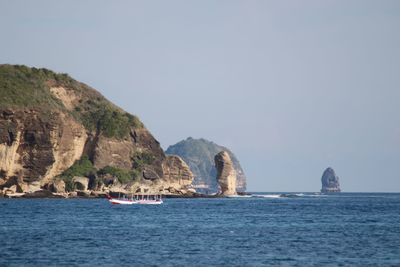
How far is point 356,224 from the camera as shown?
90.5m

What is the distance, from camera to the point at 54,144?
172 meters

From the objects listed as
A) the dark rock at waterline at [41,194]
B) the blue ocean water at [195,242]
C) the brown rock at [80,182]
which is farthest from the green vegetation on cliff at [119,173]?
the blue ocean water at [195,242]

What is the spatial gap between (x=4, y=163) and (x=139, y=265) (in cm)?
11345

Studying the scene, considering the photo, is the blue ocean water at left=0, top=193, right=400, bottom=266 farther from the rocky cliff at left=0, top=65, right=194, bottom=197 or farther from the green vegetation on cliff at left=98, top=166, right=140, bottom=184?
the green vegetation on cliff at left=98, top=166, right=140, bottom=184

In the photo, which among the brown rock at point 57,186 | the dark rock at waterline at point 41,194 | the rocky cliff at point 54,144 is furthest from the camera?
the brown rock at point 57,186

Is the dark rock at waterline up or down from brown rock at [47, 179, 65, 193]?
down

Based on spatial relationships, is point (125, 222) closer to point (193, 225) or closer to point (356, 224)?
point (193, 225)

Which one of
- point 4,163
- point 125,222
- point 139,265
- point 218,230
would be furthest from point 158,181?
point 139,265

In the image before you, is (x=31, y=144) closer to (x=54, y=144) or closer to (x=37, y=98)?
(x=54, y=144)

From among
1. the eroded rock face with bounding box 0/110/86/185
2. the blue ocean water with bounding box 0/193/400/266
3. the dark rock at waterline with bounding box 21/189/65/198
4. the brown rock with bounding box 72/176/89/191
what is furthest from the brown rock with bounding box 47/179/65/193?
the blue ocean water with bounding box 0/193/400/266

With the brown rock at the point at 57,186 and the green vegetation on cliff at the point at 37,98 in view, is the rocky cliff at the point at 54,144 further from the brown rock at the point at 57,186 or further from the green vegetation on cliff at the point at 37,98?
the brown rock at the point at 57,186

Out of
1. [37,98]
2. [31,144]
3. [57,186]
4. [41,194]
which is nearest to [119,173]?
[57,186]

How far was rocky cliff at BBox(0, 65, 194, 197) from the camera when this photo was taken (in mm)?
162875

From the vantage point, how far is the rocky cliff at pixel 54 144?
162875 mm
